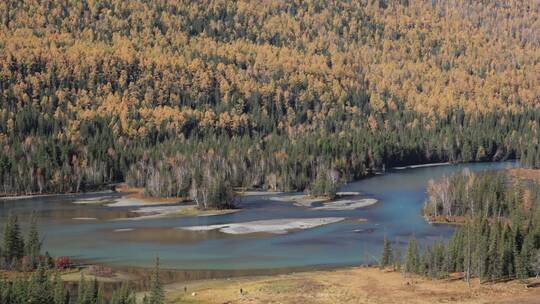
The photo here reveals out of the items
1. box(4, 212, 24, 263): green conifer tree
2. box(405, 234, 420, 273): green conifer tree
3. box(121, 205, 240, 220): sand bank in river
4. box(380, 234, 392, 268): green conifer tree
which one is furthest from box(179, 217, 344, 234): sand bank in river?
box(4, 212, 24, 263): green conifer tree

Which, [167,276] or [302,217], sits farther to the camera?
[302,217]

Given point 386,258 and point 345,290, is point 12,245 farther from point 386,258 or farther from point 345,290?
point 386,258

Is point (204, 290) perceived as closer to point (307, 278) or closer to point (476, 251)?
point (307, 278)

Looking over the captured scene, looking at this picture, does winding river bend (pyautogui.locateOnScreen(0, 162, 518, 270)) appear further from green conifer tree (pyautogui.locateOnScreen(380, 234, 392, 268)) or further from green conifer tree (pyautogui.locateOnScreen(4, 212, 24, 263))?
green conifer tree (pyautogui.locateOnScreen(4, 212, 24, 263))

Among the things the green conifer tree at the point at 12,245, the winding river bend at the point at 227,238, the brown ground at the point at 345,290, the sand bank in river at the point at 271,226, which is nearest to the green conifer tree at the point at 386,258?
the winding river bend at the point at 227,238

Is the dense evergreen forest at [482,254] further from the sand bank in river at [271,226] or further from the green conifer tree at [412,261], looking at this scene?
the sand bank in river at [271,226]

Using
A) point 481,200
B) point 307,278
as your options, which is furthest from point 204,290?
point 481,200

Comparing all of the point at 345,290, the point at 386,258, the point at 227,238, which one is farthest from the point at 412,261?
the point at 227,238
